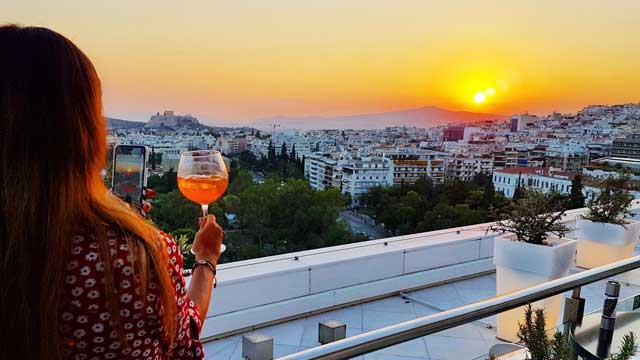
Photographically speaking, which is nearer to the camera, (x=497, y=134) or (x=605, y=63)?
(x=497, y=134)

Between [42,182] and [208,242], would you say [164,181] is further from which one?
[42,182]

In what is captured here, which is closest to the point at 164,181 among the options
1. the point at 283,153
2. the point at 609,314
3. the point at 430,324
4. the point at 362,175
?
the point at 430,324

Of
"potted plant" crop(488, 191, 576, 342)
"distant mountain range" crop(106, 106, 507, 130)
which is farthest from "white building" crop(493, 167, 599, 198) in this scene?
"distant mountain range" crop(106, 106, 507, 130)

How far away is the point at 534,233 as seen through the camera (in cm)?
321

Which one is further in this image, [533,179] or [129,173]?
[533,179]

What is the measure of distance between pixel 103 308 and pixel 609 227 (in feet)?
15.4

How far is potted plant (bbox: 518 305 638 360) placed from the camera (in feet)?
5.21

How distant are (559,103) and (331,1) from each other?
3049 mm

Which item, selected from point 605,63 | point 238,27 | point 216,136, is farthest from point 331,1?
point 605,63

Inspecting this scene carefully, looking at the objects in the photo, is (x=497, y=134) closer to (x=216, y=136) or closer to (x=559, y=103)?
(x=559, y=103)

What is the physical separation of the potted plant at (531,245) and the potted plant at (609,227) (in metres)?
1.47

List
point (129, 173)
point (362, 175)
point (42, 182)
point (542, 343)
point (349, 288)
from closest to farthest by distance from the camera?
point (42, 182), point (129, 173), point (542, 343), point (349, 288), point (362, 175)

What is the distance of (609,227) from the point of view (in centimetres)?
452

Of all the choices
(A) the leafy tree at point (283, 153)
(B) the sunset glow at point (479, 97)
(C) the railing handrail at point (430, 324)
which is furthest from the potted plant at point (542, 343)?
(B) the sunset glow at point (479, 97)
